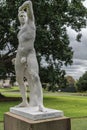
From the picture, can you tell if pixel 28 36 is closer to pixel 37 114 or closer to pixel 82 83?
pixel 37 114

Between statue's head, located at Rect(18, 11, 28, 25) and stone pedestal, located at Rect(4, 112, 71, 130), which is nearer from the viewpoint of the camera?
stone pedestal, located at Rect(4, 112, 71, 130)

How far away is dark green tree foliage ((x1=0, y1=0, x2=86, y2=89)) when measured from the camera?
63.8ft

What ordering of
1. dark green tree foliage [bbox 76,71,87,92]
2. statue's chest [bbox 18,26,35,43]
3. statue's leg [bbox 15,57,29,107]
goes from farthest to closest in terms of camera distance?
dark green tree foliage [bbox 76,71,87,92] < statue's leg [bbox 15,57,29,107] < statue's chest [bbox 18,26,35,43]

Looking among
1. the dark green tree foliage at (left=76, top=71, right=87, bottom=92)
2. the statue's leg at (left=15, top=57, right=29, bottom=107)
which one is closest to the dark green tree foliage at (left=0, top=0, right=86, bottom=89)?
the statue's leg at (left=15, top=57, right=29, bottom=107)

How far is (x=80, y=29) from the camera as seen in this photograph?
22.0 metres

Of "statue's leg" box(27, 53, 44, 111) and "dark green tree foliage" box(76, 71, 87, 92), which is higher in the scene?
"statue's leg" box(27, 53, 44, 111)

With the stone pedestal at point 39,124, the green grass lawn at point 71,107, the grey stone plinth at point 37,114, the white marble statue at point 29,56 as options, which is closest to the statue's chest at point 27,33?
the white marble statue at point 29,56

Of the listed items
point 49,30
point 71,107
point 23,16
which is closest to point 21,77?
point 23,16

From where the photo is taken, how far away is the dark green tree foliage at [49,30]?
1944 centimetres

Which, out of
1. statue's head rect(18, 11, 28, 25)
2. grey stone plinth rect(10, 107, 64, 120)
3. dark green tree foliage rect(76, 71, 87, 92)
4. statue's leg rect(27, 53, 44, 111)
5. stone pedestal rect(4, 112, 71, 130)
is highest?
statue's head rect(18, 11, 28, 25)

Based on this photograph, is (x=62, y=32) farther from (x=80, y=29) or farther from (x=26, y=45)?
(x=26, y=45)

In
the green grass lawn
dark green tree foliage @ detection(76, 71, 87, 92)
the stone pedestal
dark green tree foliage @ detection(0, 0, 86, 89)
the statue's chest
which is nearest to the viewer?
the stone pedestal

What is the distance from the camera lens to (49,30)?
20516 mm

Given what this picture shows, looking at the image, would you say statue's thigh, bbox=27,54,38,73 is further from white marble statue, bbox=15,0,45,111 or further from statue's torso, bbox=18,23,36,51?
statue's torso, bbox=18,23,36,51
